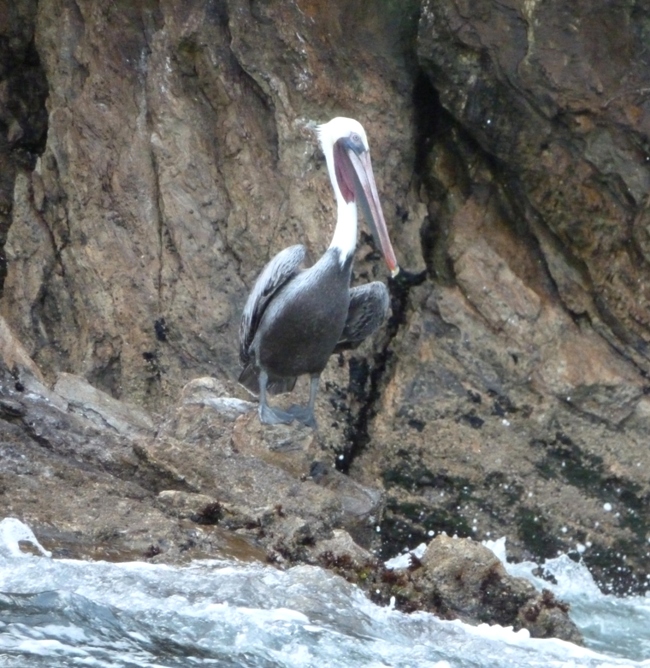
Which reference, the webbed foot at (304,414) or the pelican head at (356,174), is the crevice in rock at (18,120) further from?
the webbed foot at (304,414)

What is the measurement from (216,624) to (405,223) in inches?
194

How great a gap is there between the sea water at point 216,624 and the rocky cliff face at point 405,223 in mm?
3563

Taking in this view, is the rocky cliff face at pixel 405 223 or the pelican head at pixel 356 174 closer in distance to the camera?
the pelican head at pixel 356 174

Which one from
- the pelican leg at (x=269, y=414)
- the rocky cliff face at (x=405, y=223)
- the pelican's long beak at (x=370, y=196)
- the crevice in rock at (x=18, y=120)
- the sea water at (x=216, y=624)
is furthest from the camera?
the crevice in rock at (x=18, y=120)

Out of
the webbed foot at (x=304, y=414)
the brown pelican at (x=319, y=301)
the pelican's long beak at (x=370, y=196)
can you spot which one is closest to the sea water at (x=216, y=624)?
the brown pelican at (x=319, y=301)

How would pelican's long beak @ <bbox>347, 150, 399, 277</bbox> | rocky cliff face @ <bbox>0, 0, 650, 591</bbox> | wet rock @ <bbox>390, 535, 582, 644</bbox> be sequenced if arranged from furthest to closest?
rocky cliff face @ <bbox>0, 0, 650, 591</bbox>
pelican's long beak @ <bbox>347, 150, 399, 277</bbox>
wet rock @ <bbox>390, 535, 582, 644</bbox>

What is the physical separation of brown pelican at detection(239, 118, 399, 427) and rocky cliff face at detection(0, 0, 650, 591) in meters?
0.55

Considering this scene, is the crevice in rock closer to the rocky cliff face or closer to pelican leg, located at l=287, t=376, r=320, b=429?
the rocky cliff face

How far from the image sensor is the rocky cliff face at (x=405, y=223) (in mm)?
8172

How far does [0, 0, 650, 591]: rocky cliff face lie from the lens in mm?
8172

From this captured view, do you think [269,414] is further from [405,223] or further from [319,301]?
[405,223]

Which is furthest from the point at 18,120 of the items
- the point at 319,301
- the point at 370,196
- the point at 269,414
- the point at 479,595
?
the point at 479,595

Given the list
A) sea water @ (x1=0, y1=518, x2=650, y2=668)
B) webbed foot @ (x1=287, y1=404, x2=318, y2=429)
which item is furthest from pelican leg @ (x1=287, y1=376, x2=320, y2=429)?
sea water @ (x1=0, y1=518, x2=650, y2=668)

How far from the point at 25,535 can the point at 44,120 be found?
6.27 m
